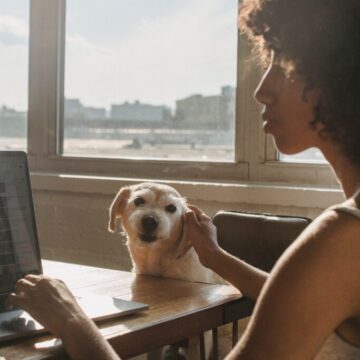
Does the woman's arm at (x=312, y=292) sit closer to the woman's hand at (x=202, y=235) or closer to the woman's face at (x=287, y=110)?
the woman's face at (x=287, y=110)

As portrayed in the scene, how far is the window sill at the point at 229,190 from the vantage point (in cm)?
242

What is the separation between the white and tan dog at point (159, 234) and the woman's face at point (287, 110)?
2.83 ft

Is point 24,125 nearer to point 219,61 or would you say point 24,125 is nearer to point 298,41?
point 219,61

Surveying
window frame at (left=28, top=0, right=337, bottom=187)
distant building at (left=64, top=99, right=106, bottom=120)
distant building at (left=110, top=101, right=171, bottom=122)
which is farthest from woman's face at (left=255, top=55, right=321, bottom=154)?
distant building at (left=64, top=99, right=106, bottom=120)

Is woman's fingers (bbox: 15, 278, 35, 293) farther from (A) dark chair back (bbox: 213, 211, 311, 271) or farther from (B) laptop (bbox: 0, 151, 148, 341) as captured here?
(A) dark chair back (bbox: 213, 211, 311, 271)

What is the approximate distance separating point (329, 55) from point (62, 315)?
1.88 feet

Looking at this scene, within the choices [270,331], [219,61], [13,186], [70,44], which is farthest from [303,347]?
[70,44]

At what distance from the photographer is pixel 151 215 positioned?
6.30 feet

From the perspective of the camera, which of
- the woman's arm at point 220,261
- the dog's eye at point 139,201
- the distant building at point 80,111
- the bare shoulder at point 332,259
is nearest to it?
the bare shoulder at point 332,259

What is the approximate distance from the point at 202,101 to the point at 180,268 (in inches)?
49.5

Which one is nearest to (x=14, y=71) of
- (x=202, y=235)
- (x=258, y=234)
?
(x=258, y=234)

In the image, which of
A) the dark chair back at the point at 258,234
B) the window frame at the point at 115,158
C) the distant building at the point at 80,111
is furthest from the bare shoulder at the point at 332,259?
the distant building at the point at 80,111

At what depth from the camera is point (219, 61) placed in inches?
114

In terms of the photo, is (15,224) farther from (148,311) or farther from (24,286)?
(148,311)
